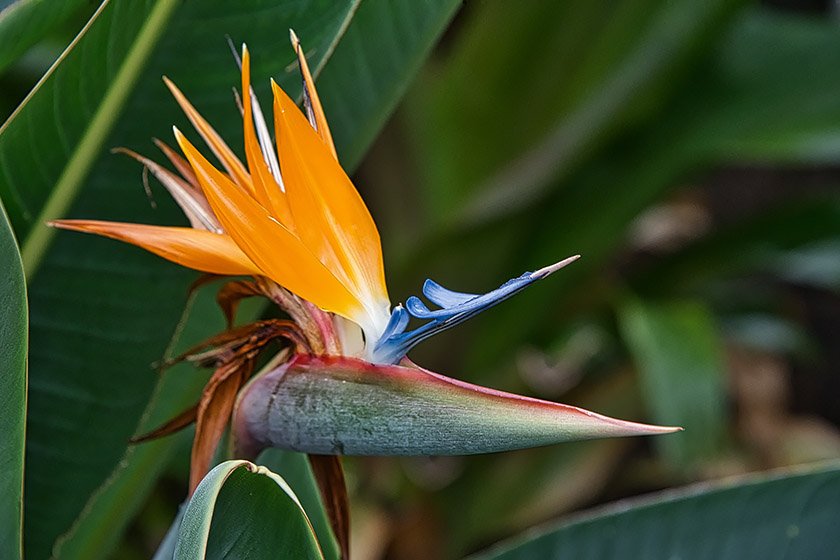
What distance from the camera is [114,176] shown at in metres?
0.41

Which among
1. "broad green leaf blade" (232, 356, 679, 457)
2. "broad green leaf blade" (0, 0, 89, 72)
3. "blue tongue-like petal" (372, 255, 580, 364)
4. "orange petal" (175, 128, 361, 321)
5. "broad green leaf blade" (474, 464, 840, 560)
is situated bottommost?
"broad green leaf blade" (474, 464, 840, 560)

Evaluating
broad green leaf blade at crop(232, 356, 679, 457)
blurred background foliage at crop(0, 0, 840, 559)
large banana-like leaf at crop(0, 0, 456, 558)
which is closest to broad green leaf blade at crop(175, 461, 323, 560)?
broad green leaf blade at crop(232, 356, 679, 457)

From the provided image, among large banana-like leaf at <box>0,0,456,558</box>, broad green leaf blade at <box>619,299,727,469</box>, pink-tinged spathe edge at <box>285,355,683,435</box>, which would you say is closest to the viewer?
pink-tinged spathe edge at <box>285,355,683,435</box>

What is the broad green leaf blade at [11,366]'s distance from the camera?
272mm

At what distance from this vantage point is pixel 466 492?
1.10 meters

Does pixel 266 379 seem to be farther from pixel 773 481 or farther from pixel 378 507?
pixel 378 507

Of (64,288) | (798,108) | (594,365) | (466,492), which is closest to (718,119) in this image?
(798,108)

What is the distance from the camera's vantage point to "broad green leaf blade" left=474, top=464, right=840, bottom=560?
0.39 meters

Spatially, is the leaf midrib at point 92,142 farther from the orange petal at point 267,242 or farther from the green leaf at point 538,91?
the green leaf at point 538,91

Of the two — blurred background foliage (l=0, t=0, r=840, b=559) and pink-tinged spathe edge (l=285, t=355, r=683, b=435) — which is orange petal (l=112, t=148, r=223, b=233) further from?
blurred background foliage (l=0, t=0, r=840, b=559)

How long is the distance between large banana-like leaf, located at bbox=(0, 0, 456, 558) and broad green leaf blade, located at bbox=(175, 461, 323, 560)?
16 centimetres

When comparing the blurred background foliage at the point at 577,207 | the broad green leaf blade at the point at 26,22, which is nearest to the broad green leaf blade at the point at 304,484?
the broad green leaf blade at the point at 26,22

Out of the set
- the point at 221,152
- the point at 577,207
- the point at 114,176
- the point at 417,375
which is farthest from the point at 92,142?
the point at 577,207

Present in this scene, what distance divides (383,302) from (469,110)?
0.79 meters
